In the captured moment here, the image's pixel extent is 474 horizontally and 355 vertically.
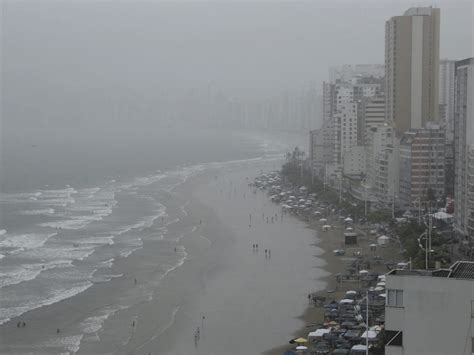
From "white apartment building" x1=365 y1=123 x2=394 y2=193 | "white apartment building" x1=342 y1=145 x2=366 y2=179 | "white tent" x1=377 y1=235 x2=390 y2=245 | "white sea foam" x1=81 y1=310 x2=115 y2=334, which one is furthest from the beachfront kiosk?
"white apartment building" x1=342 y1=145 x2=366 y2=179

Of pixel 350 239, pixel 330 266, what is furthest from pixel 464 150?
pixel 330 266

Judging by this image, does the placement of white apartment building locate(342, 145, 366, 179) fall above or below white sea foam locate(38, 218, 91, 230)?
above

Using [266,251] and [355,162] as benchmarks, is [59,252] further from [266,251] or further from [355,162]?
[355,162]

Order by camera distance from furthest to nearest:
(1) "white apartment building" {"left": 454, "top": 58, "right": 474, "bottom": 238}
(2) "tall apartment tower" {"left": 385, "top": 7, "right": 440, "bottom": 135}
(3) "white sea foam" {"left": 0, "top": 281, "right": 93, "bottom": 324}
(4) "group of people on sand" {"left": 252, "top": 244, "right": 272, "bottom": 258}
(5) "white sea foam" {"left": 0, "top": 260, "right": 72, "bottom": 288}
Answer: (2) "tall apartment tower" {"left": 385, "top": 7, "right": 440, "bottom": 135}, (4) "group of people on sand" {"left": 252, "top": 244, "right": 272, "bottom": 258}, (1) "white apartment building" {"left": 454, "top": 58, "right": 474, "bottom": 238}, (5) "white sea foam" {"left": 0, "top": 260, "right": 72, "bottom": 288}, (3) "white sea foam" {"left": 0, "top": 281, "right": 93, "bottom": 324}

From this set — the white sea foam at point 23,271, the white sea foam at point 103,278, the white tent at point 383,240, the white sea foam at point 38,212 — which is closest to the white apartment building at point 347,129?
the white sea foam at point 38,212

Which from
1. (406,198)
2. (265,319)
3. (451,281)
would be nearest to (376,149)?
(406,198)

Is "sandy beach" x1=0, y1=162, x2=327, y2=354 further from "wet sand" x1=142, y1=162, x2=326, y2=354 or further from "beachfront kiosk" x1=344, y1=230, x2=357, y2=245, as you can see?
"beachfront kiosk" x1=344, y1=230, x2=357, y2=245

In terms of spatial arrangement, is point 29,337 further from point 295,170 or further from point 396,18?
point 295,170

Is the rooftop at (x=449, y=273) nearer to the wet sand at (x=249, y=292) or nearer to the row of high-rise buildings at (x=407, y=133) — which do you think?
the wet sand at (x=249, y=292)
